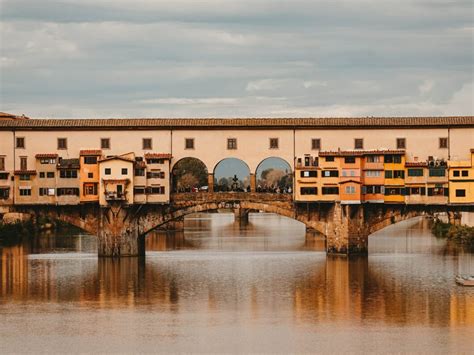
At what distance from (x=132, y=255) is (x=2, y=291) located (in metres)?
13.7

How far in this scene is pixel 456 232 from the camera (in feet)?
257

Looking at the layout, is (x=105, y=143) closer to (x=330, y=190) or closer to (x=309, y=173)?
(x=309, y=173)

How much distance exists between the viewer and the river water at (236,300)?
38.0 metres

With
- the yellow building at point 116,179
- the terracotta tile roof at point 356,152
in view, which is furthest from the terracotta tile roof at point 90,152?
the terracotta tile roof at point 356,152

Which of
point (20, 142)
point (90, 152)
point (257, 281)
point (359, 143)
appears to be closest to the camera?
point (257, 281)

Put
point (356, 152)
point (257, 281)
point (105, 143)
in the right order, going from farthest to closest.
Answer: point (105, 143) < point (356, 152) < point (257, 281)

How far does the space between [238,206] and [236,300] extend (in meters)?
17.8

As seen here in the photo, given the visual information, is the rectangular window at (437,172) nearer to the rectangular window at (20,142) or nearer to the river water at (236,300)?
the river water at (236,300)

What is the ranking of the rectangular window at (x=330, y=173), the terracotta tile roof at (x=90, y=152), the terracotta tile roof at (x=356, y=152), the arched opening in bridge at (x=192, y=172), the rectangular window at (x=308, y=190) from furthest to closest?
the arched opening in bridge at (x=192, y=172), the terracotta tile roof at (x=90, y=152), the rectangular window at (x=308, y=190), the rectangular window at (x=330, y=173), the terracotta tile roof at (x=356, y=152)

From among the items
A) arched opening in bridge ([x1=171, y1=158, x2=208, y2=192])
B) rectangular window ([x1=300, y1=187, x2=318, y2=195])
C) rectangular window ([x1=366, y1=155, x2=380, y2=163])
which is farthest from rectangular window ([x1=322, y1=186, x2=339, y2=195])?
arched opening in bridge ([x1=171, y1=158, x2=208, y2=192])

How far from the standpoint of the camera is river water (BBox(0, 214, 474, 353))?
3799 cm

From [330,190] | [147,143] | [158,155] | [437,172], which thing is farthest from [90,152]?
[437,172]

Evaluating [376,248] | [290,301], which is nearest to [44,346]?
[290,301]

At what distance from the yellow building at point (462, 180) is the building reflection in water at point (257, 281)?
3.33m
